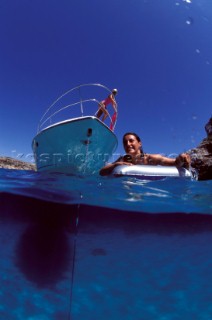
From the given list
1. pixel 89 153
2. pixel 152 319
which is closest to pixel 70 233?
pixel 152 319

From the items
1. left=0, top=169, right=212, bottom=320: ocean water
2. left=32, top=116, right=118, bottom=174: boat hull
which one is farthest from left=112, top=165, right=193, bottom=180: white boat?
left=32, top=116, right=118, bottom=174: boat hull

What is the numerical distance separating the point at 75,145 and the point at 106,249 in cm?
378

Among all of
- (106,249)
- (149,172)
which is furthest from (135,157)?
(106,249)

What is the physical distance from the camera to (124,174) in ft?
17.4

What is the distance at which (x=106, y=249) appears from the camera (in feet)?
22.4

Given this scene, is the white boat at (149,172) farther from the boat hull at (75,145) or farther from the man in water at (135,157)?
the boat hull at (75,145)

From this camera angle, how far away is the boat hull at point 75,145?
8656 millimetres

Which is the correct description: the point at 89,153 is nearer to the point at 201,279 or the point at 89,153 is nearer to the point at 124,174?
the point at 124,174

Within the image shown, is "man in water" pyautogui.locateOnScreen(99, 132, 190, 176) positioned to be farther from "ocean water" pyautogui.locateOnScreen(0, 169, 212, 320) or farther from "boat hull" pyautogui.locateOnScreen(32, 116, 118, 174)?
"boat hull" pyautogui.locateOnScreen(32, 116, 118, 174)

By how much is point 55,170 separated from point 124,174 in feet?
15.9

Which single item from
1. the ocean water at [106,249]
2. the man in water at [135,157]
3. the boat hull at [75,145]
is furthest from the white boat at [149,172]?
the boat hull at [75,145]

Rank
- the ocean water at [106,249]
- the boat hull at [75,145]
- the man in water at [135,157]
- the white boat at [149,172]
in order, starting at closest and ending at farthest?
the white boat at [149,172], the ocean water at [106,249], the man in water at [135,157], the boat hull at [75,145]

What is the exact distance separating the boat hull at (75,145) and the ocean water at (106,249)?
265 cm

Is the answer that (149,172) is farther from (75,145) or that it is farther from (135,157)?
(75,145)
